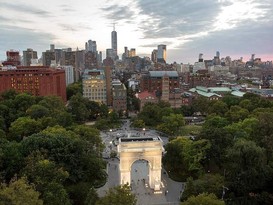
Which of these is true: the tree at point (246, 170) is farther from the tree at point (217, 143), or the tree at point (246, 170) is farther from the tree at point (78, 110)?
the tree at point (78, 110)

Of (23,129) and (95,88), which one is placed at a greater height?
(95,88)

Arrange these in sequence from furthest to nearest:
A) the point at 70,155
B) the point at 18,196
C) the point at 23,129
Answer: the point at 23,129 → the point at 70,155 → the point at 18,196

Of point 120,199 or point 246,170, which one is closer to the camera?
point 120,199

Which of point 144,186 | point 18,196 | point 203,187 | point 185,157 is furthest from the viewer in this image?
point 185,157

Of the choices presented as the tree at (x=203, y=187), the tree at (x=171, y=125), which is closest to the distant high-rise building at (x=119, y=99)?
the tree at (x=171, y=125)

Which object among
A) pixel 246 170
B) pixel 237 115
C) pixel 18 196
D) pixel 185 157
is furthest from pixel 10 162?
pixel 237 115

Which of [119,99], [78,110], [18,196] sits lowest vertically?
[78,110]

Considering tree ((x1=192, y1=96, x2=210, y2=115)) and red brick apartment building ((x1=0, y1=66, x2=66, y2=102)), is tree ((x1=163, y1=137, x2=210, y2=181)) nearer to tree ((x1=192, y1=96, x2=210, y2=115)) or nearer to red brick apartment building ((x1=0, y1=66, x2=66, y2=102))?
tree ((x1=192, y1=96, x2=210, y2=115))

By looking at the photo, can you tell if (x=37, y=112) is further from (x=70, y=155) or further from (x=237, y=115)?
(x=237, y=115)
